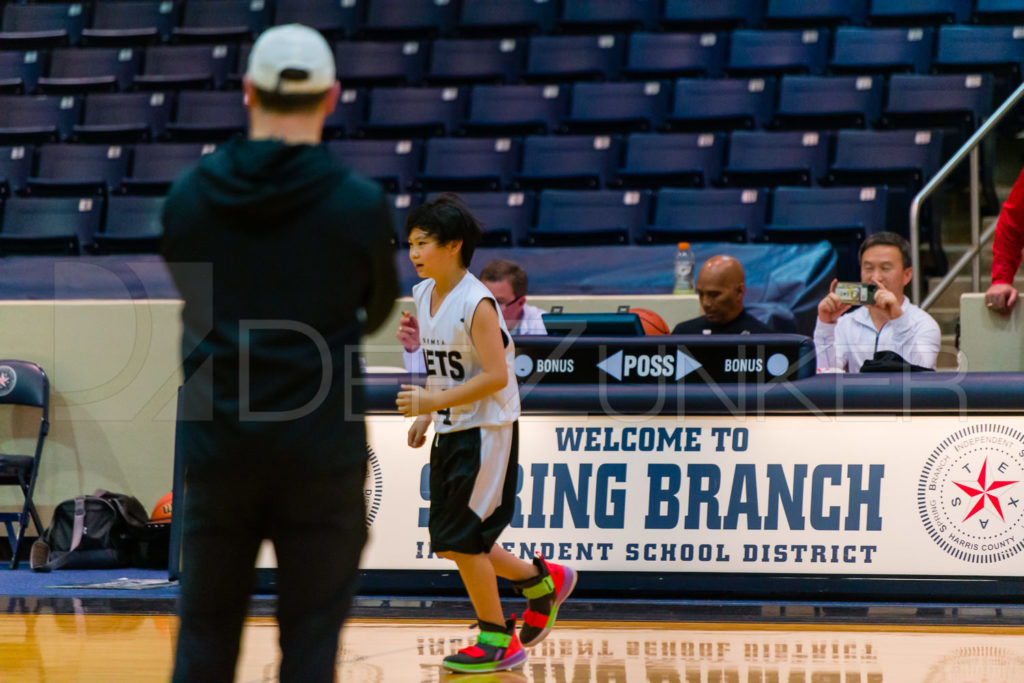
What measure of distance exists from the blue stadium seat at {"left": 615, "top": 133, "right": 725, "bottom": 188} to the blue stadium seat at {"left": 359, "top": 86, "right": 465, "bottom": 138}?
1.87 meters

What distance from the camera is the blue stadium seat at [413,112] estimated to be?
11.4 m

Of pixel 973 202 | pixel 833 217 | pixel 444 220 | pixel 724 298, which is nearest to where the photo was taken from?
pixel 444 220

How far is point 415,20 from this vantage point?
12.8 meters

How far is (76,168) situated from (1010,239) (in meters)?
8.42

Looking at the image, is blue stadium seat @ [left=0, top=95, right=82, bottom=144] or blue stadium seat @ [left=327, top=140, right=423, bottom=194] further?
blue stadium seat @ [left=0, top=95, right=82, bottom=144]

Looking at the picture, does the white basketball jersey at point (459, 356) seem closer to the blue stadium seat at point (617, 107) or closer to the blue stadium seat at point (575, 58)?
the blue stadium seat at point (617, 107)

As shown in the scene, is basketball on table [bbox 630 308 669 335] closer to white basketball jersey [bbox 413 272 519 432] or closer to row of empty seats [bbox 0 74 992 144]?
white basketball jersey [bbox 413 272 519 432]

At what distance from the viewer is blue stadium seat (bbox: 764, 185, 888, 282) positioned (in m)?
8.95

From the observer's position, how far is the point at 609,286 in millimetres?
8523

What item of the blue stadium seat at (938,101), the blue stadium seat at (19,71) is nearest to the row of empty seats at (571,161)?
the blue stadium seat at (938,101)

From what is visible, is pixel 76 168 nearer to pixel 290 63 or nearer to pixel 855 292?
pixel 855 292

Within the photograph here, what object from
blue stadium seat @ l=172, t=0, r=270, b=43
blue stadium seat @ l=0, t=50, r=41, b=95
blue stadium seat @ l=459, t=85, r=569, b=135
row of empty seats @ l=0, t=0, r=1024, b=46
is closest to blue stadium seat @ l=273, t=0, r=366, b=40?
row of empty seats @ l=0, t=0, r=1024, b=46

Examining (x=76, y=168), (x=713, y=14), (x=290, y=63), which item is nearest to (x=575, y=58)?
(x=713, y=14)

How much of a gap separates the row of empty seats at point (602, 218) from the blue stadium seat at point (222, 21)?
3.14 m
